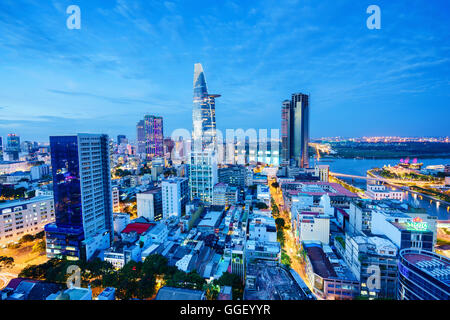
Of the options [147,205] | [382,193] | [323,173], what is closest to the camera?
[147,205]

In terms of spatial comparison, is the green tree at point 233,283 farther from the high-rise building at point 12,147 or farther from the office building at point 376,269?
the high-rise building at point 12,147

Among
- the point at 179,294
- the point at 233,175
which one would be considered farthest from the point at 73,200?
the point at 233,175

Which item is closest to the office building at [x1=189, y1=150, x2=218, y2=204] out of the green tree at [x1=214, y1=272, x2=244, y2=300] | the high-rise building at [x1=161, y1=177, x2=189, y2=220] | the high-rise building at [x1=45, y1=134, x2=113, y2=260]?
the high-rise building at [x1=161, y1=177, x2=189, y2=220]

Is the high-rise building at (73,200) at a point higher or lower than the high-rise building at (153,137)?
lower

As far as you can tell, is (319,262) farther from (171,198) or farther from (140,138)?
(140,138)

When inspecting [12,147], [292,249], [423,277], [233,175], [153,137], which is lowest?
[292,249]

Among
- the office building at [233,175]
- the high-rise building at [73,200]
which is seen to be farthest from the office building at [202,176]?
the high-rise building at [73,200]

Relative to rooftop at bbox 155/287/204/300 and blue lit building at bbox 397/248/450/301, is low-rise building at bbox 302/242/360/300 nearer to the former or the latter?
blue lit building at bbox 397/248/450/301
